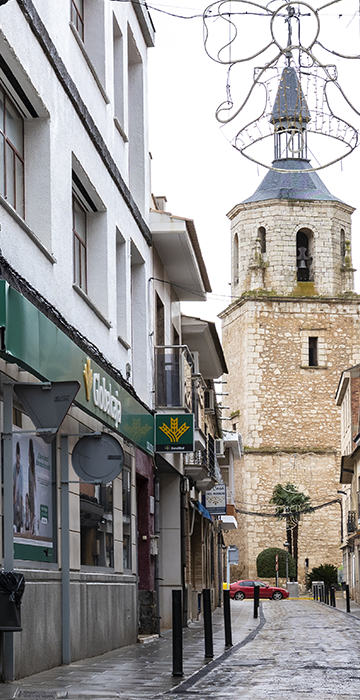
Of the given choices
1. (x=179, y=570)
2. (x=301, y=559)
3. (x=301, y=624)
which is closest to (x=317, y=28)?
(x=179, y=570)

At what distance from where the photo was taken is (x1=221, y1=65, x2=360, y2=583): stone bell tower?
2918 inches

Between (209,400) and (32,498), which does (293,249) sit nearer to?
(209,400)

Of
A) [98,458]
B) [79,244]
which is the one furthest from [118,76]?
[98,458]

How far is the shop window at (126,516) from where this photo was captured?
16.5 metres

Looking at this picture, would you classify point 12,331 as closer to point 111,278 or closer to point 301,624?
point 111,278

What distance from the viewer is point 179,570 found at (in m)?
23.2

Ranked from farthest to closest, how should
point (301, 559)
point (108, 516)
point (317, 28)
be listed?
point (301, 559), point (108, 516), point (317, 28)

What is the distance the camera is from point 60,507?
39.3ft

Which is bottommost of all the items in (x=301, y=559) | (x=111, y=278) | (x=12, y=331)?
(x=301, y=559)

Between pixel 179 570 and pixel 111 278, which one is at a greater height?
pixel 111 278

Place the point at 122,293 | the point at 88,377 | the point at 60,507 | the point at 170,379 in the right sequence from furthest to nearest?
the point at 170,379 → the point at 122,293 → the point at 88,377 → the point at 60,507

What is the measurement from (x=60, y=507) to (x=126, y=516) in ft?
16.0

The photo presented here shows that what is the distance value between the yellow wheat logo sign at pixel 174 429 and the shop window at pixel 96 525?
3.84 meters

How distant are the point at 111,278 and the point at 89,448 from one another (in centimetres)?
472
